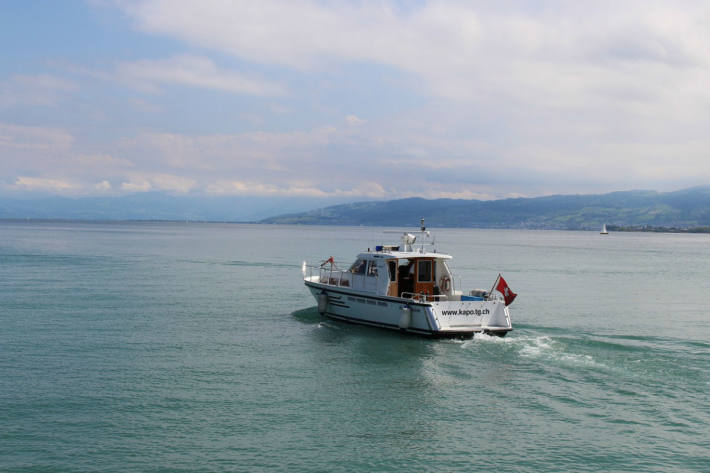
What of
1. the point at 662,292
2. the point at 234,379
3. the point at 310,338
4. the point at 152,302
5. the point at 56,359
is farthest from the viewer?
the point at 662,292

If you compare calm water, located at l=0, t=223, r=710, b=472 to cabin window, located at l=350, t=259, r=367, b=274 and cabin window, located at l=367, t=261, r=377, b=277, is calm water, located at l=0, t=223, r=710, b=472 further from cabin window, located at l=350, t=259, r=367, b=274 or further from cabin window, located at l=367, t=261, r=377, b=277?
cabin window, located at l=350, t=259, r=367, b=274

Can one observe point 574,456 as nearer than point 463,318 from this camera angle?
Yes

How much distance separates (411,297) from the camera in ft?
109

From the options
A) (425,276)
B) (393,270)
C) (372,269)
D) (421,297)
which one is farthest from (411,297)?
(372,269)

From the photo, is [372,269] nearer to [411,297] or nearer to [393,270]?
[393,270]

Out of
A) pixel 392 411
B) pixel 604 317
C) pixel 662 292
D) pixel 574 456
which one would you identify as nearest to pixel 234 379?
pixel 392 411

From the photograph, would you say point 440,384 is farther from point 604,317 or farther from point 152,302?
point 152,302

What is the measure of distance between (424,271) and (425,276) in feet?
0.93

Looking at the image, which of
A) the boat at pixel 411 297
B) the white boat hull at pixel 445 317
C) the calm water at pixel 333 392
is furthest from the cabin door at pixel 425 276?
the calm water at pixel 333 392

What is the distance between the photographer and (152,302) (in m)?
42.6

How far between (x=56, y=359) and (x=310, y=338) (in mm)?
11608

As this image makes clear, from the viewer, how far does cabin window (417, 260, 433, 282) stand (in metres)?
33.8

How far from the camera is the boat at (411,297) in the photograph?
3011cm

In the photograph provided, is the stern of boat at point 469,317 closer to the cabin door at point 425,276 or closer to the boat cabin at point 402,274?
the boat cabin at point 402,274
